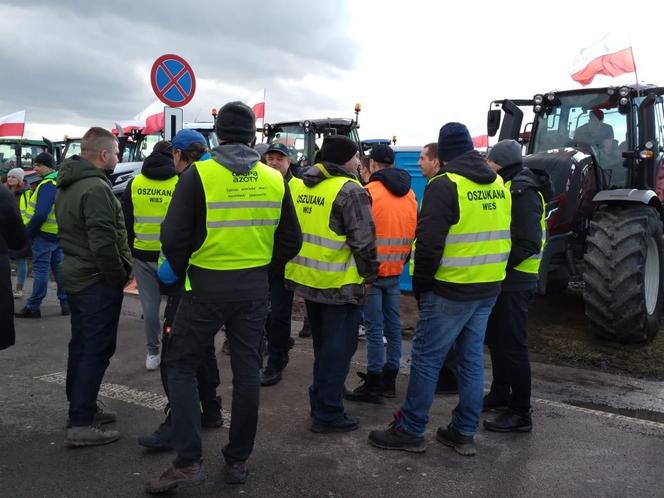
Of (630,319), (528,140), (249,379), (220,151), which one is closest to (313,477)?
(249,379)

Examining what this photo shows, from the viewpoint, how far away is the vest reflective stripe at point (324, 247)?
3.97 m

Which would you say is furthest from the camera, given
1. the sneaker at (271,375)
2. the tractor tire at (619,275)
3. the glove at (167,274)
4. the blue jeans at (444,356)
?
the tractor tire at (619,275)

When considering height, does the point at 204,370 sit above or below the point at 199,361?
below

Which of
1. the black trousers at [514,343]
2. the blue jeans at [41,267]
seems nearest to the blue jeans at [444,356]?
the black trousers at [514,343]

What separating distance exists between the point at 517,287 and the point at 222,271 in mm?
2106

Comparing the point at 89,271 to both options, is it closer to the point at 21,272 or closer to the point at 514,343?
the point at 514,343

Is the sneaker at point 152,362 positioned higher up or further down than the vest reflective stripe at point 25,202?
further down

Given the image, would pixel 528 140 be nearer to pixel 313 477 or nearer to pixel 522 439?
pixel 522 439

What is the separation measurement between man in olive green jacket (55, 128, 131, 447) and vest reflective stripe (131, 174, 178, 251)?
826 mm

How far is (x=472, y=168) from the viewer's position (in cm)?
367

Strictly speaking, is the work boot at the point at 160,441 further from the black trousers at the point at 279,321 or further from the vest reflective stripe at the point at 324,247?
the black trousers at the point at 279,321

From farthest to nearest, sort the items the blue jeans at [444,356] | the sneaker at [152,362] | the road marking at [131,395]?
the sneaker at [152,362], the road marking at [131,395], the blue jeans at [444,356]

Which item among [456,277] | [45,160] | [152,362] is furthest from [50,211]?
[456,277]

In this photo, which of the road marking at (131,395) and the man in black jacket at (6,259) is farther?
the road marking at (131,395)
